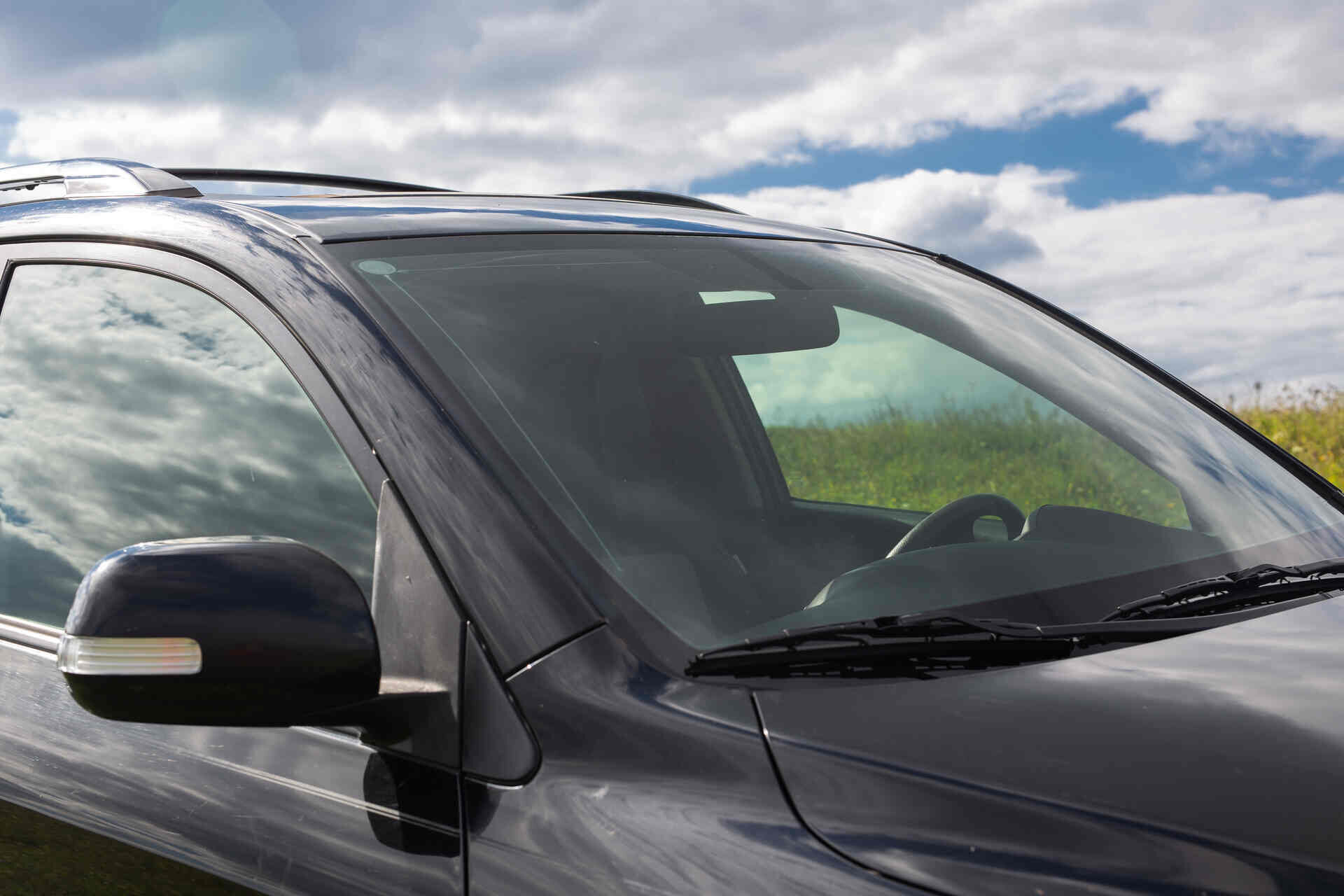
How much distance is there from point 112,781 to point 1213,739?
135cm

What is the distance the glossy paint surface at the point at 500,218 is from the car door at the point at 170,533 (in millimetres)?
200

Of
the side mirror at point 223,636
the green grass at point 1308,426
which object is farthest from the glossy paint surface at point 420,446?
the green grass at point 1308,426

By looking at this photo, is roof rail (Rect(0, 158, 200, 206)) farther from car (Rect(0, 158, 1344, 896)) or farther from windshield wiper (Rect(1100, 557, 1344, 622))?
windshield wiper (Rect(1100, 557, 1344, 622))

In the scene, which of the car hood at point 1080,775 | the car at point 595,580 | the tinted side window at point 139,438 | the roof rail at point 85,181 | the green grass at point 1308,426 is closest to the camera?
the car hood at point 1080,775

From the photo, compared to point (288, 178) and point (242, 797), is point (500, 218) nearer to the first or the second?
point (242, 797)

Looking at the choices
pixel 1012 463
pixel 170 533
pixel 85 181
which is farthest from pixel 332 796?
pixel 85 181

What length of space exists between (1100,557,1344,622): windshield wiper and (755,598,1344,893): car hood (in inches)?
6.6

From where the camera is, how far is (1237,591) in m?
1.69

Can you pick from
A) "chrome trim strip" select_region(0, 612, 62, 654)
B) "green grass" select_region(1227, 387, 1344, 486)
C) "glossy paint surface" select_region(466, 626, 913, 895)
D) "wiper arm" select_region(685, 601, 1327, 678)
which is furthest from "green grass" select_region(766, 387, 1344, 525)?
"green grass" select_region(1227, 387, 1344, 486)

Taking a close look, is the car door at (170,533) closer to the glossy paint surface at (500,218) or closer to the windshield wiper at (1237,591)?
the glossy paint surface at (500,218)

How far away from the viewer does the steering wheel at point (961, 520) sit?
202 centimetres

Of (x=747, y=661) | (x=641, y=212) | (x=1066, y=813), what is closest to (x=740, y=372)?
(x=641, y=212)

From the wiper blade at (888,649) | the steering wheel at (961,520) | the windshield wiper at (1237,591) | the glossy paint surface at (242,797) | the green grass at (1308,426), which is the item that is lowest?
the glossy paint surface at (242,797)

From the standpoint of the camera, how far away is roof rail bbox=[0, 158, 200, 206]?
2.23 metres
